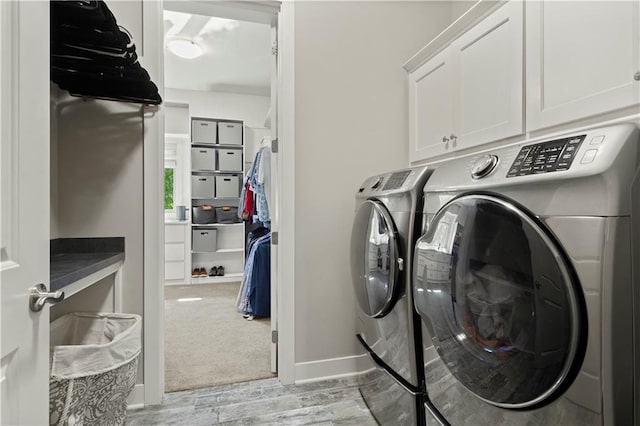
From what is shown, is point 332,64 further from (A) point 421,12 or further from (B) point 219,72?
(B) point 219,72

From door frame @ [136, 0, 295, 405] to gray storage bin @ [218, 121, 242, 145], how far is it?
298 cm

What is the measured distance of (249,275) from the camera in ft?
10.7

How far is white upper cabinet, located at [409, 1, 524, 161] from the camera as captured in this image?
4.65 ft

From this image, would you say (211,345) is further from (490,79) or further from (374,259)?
(490,79)

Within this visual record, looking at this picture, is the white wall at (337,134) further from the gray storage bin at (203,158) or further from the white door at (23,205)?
the gray storage bin at (203,158)

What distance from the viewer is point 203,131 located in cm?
482

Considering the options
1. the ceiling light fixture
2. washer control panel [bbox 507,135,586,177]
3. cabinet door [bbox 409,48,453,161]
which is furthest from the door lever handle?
the ceiling light fixture

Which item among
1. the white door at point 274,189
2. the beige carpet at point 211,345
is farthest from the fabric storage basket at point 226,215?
the white door at point 274,189

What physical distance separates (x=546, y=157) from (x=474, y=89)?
3.17 ft

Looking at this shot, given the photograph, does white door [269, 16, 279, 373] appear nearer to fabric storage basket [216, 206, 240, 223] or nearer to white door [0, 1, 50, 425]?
white door [0, 1, 50, 425]

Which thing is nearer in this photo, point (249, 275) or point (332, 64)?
point (332, 64)

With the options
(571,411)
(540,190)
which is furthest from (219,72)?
(571,411)

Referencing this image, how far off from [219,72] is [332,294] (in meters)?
3.54

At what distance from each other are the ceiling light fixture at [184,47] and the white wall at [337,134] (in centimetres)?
181
